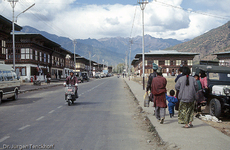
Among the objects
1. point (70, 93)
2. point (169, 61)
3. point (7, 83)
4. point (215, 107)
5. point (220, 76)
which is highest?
point (169, 61)

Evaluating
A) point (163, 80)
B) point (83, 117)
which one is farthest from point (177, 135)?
point (83, 117)

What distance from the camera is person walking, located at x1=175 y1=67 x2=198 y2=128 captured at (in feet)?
21.8

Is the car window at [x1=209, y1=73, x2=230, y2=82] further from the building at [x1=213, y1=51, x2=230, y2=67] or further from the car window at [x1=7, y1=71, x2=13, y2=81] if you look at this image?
the building at [x1=213, y1=51, x2=230, y2=67]

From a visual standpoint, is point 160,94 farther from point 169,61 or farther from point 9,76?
point 169,61

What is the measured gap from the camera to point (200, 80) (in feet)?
33.9

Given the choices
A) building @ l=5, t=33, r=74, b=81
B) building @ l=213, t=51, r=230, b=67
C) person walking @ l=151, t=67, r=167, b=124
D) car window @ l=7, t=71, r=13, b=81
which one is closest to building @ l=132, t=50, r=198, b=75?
building @ l=213, t=51, r=230, b=67

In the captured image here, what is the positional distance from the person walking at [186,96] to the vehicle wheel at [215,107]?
221 centimetres

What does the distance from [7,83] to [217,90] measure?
12760mm

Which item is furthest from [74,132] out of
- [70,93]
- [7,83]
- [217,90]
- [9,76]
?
[9,76]

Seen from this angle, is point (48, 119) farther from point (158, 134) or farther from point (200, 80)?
point (200, 80)

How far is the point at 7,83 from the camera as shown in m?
14.6

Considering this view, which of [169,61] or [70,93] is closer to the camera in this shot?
[70,93]

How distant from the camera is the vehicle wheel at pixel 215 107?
27.9 feet

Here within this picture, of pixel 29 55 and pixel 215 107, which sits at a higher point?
pixel 29 55
